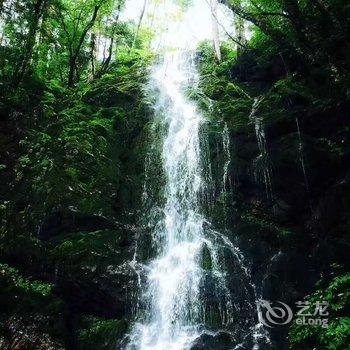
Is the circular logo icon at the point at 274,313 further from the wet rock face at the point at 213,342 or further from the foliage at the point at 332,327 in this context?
the wet rock face at the point at 213,342

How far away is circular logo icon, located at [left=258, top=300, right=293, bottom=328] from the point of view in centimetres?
895

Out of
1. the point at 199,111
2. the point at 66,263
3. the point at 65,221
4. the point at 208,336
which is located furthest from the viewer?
the point at 199,111

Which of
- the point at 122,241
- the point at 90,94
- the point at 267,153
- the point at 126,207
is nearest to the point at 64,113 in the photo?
the point at 90,94

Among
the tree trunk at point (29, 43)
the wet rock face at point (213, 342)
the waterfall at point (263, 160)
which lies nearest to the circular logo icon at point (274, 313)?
the wet rock face at point (213, 342)

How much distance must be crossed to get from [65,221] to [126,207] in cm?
196

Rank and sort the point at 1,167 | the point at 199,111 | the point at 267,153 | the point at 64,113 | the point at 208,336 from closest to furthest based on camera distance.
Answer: the point at 208,336 < the point at 1,167 < the point at 267,153 < the point at 64,113 < the point at 199,111

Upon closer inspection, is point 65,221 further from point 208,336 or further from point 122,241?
point 208,336

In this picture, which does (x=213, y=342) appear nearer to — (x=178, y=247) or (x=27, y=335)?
(x=178, y=247)

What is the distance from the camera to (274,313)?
29.9 feet

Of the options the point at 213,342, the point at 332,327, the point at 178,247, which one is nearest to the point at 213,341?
the point at 213,342

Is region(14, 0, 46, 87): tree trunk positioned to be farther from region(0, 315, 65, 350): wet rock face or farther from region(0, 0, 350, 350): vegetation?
region(0, 315, 65, 350): wet rock face

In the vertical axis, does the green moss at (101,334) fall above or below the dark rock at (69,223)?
below

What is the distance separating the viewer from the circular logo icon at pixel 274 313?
8.95 metres

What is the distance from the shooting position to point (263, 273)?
985 centimetres
